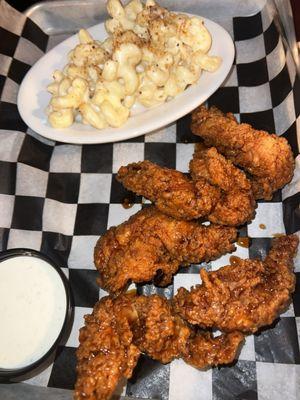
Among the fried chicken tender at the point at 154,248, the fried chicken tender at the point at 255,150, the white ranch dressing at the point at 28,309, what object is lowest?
the white ranch dressing at the point at 28,309

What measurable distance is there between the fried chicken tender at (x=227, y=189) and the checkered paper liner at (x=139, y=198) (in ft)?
0.80

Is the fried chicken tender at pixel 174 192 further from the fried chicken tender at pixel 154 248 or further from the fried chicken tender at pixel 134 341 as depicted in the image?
the fried chicken tender at pixel 134 341

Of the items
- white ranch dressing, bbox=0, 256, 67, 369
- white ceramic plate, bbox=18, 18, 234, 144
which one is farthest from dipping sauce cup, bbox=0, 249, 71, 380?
white ceramic plate, bbox=18, 18, 234, 144

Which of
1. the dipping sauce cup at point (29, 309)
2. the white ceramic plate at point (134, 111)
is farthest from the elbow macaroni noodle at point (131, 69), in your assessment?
the dipping sauce cup at point (29, 309)

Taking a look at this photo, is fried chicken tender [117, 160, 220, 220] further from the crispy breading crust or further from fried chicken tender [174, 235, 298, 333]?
fried chicken tender [174, 235, 298, 333]

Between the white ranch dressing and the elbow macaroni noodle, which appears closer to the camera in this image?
the white ranch dressing

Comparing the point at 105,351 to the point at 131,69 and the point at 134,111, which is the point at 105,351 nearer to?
the point at 134,111

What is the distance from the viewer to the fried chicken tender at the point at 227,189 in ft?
7.80

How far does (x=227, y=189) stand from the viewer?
2.44 meters

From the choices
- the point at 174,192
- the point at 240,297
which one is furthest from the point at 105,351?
the point at 174,192

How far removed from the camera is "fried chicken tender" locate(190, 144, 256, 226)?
2377mm

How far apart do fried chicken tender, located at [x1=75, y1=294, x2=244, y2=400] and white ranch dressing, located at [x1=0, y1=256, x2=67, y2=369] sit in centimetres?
26

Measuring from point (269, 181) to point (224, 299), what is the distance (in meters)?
0.78

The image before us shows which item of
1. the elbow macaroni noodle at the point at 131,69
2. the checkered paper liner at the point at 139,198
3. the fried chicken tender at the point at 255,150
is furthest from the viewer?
the elbow macaroni noodle at the point at 131,69
